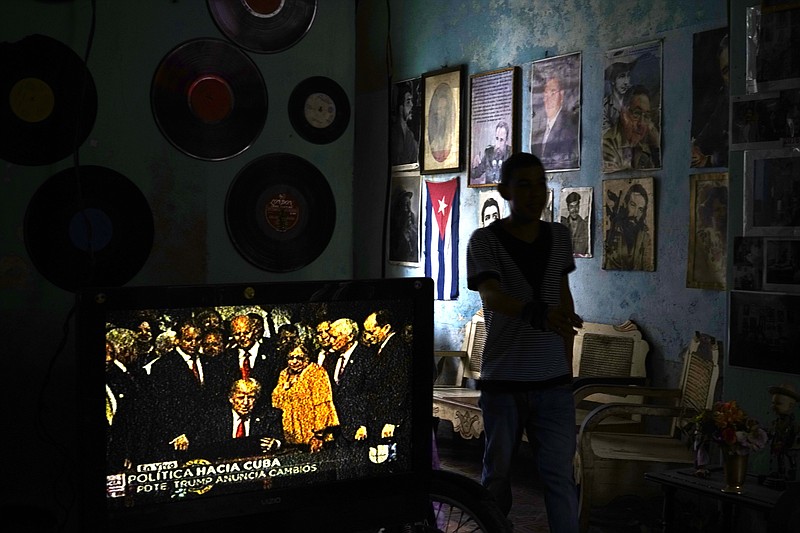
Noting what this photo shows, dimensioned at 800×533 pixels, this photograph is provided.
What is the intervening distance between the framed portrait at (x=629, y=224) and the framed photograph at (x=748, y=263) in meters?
1.54

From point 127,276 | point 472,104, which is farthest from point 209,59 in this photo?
point 472,104

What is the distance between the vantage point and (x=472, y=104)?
7.08m

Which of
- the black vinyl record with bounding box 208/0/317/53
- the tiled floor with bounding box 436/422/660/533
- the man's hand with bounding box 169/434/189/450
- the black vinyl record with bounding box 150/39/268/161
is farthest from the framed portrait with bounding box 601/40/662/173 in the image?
the man's hand with bounding box 169/434/189/450

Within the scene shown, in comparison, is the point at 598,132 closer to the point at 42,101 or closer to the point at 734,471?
the point at 734,471

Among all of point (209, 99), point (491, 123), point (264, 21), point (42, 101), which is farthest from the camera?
point (491, 123)

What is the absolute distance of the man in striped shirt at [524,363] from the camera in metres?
3.12

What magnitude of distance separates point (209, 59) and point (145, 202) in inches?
18.6

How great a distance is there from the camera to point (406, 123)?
786 centimetres

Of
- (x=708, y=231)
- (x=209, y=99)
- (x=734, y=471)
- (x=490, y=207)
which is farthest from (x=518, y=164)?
(x=490, y=207)

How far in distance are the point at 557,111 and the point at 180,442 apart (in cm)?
498

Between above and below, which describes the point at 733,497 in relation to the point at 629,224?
below

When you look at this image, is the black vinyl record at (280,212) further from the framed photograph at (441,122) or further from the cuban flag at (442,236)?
the framed photograph at (441,122)

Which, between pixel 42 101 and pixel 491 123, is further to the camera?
pixel 491 123

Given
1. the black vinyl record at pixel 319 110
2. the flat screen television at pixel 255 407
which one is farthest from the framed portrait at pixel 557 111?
the flat screen television at pixel 255 407
